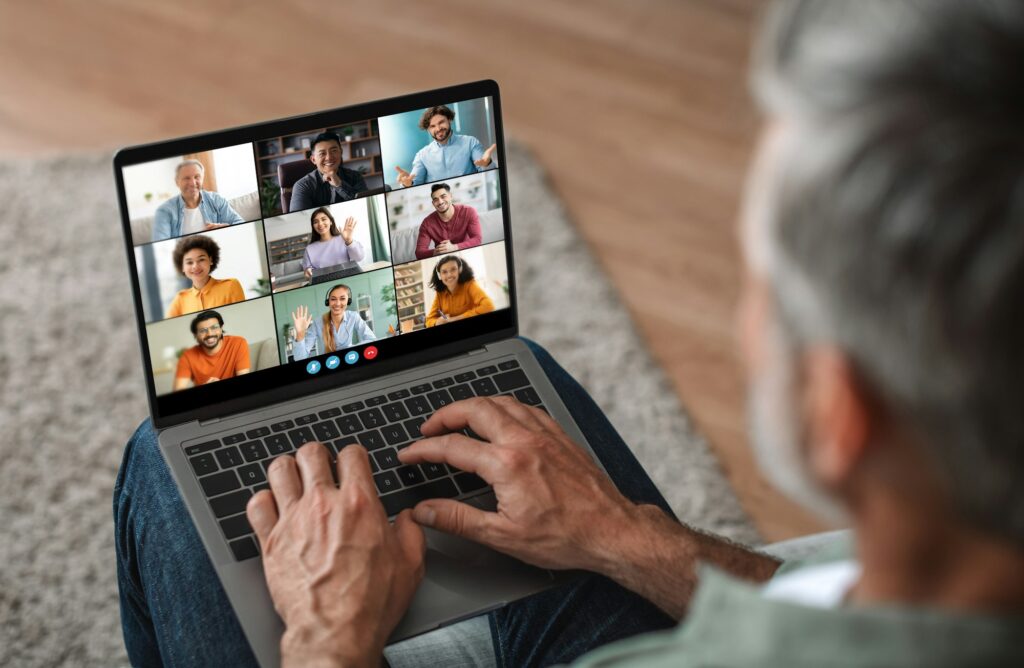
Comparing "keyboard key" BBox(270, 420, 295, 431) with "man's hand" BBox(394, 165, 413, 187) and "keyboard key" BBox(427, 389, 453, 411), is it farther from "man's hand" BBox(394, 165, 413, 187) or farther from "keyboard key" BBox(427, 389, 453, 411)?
"man's hand" BBox(394, 165, 413, 187)

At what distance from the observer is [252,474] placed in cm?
103

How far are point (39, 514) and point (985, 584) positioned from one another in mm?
1587

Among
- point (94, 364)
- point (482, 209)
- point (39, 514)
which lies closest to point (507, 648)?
point (482, 209)

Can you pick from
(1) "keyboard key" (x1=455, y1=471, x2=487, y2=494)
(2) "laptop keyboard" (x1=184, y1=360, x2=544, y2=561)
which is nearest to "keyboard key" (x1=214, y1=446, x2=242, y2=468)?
(2) "laptop keyboard" (x1=184, y1=360, x2=544, y2=561)

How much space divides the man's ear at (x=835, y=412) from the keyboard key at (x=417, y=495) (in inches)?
20.0

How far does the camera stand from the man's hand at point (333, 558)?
35.0 inches

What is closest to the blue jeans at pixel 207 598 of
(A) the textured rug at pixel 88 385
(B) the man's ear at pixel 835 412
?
(B) the man's ear at pixel 835 412

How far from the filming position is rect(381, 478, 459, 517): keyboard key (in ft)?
3.41

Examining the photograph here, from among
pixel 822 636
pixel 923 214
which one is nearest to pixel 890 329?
pixel 923 214

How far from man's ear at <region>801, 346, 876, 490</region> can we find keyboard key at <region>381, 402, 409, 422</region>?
57 cm

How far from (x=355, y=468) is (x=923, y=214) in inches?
24.2

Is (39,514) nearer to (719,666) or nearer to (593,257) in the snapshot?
(593,257)

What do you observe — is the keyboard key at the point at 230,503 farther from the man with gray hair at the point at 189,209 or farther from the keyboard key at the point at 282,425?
the man with gray hair at the point at 189,209

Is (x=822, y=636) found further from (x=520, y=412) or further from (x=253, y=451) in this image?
(x=253, y=451)
